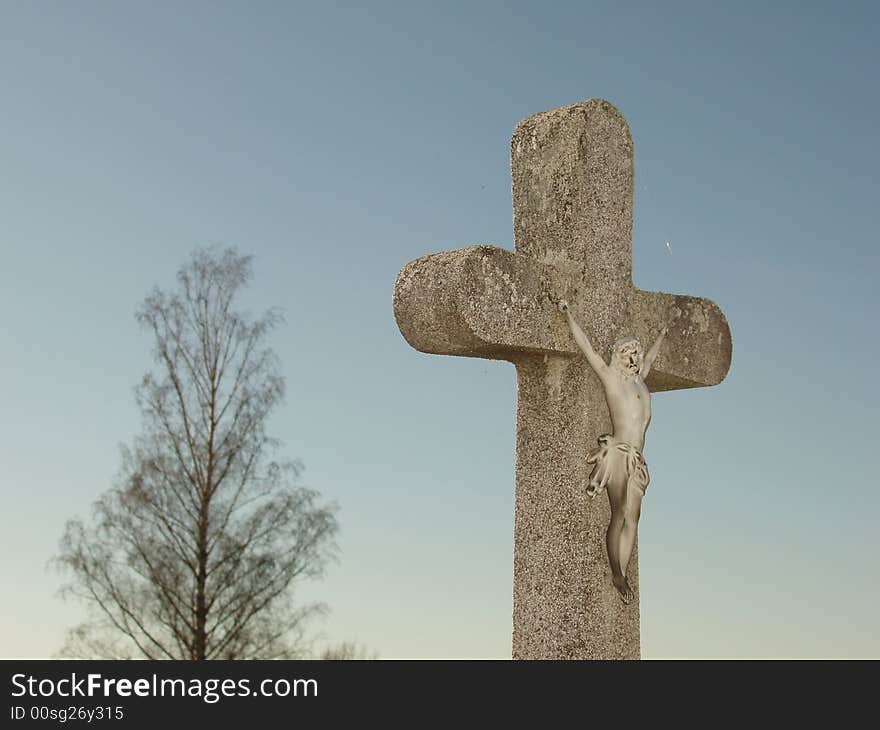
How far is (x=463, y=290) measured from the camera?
5.81 metres

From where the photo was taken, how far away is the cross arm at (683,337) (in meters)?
6.99

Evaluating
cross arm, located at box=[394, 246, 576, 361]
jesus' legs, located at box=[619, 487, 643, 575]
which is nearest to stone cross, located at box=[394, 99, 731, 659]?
cross arm, located at box=[394, 246, 576, 361]

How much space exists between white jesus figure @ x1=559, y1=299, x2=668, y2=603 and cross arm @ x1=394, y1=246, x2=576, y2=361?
11.2 inches

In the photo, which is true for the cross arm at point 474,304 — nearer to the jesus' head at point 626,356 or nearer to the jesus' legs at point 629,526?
the jesus' head at point 626,356

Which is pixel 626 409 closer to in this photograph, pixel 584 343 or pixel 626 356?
pixel 626 356

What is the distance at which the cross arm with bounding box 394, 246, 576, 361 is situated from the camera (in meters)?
5.81

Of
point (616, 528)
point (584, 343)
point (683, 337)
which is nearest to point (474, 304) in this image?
point (584, 343)

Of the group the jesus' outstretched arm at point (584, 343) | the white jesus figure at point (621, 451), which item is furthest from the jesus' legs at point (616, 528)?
the jesus' outstretched arm at point (584, 343)

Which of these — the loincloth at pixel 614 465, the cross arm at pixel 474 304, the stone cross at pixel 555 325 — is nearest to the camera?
the cross arm at pixel 474 304

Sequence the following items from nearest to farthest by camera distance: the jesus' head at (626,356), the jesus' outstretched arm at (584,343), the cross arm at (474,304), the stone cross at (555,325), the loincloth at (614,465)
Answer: the cross arm at (474,304) → the stone cross at (555,325) → the loincloth at (614,465) → the jesus' outstretched arm at (584,343) → the jesus' head at (626,356)

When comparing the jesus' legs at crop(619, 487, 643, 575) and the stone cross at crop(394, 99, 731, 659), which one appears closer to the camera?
the stone cross at crop(394, 99, 731, 659)

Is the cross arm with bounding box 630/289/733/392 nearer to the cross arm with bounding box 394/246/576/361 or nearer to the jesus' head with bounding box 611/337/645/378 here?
Result: the jesus' head with bounding box 611/337/645/378

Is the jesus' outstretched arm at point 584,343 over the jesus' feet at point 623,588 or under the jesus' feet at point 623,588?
over
